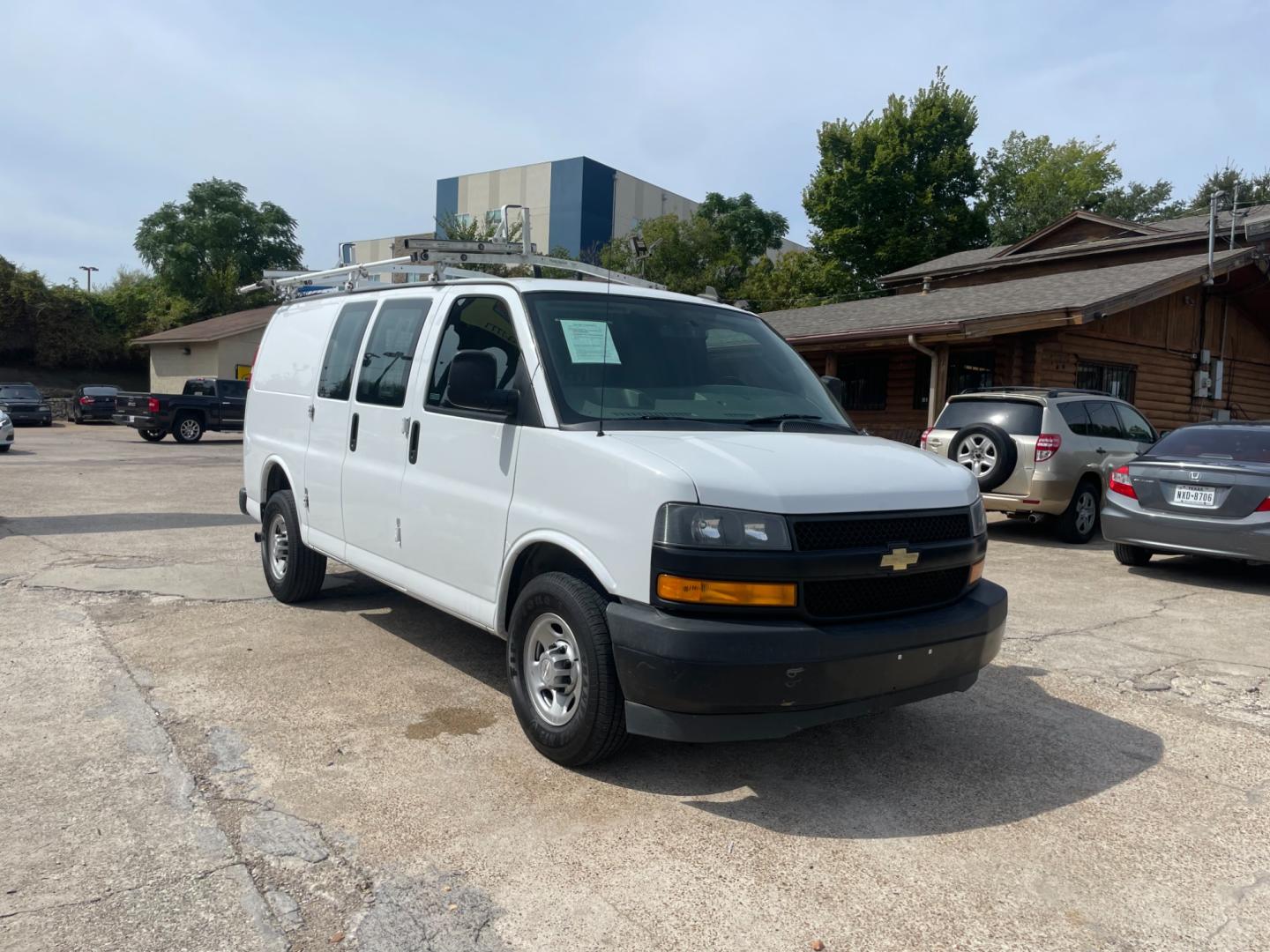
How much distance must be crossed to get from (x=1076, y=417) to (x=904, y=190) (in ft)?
120

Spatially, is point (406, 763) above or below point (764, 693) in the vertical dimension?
below

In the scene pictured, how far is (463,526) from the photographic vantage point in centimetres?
454

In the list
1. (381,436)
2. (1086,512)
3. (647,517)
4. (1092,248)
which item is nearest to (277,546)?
(381,436)

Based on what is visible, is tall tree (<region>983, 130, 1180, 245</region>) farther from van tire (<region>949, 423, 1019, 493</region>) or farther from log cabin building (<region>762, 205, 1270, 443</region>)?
van tire (<region>949, 423, 1019, 493</region>)

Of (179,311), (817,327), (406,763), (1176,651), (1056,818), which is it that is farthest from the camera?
(179,311)

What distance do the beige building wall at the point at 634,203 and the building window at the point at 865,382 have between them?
42244 millimetres

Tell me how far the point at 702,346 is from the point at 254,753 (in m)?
2.78

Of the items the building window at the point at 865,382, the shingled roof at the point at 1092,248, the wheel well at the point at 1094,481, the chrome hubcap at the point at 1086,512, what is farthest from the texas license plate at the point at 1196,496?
the shingled roof at the point at 1092,248

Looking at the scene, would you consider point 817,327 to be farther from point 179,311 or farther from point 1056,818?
point 179,311

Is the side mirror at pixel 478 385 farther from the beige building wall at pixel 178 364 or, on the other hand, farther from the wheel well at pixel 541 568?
the beige building wall at pixel 178 364

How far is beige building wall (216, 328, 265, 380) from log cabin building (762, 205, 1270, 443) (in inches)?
1054

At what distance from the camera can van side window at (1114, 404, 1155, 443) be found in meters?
11.8

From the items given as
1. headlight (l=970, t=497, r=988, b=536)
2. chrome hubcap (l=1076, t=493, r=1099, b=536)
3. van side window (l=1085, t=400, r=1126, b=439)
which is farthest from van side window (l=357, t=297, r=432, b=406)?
van side window (l=1085, t=400, r=1126, b=439)

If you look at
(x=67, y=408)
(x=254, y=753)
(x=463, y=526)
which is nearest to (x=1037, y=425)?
(x=463, y=526)
